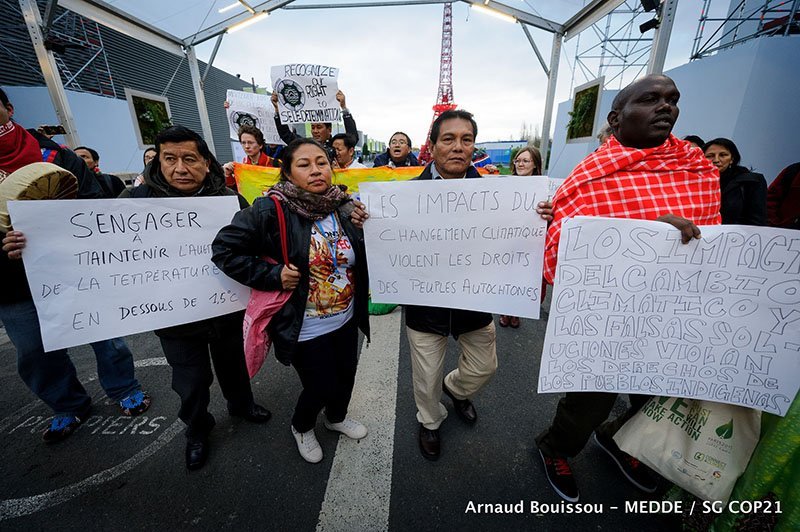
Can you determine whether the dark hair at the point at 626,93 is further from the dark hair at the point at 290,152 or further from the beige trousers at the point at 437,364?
the dark hair at the point at 290,152

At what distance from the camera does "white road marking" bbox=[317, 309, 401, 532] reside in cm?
166

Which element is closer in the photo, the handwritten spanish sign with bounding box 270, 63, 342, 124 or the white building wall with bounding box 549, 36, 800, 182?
the handwritten spanish sign with bounding box 270, 63, 342, 124

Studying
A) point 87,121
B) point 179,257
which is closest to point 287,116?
point 179,257

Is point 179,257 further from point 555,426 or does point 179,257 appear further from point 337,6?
point 337,6

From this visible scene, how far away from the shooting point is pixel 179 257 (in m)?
1.75

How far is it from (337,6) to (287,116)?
3.56 metres

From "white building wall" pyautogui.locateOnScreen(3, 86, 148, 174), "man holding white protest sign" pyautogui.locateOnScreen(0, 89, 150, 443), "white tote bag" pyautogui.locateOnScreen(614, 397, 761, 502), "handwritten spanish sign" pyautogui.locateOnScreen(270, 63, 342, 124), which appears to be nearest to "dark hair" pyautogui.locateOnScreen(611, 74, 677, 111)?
"white tote bag" pyautogui.locateOnScreen(614, 397, 761, 502)

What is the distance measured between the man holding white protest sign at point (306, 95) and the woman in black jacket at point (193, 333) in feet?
7.17

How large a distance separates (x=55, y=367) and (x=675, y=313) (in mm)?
3664

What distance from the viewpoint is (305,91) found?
12.9 ft

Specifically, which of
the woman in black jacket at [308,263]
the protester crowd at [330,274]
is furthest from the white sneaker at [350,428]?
the woman in black jacket at [308,263]

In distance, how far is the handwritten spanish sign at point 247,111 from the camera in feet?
15.4

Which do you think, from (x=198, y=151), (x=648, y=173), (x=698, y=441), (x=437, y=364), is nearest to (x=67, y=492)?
(x=198, y=151)

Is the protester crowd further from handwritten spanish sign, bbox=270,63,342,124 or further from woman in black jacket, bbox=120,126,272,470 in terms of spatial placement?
handwritten spanish sign, bbox=270,63,342,124
